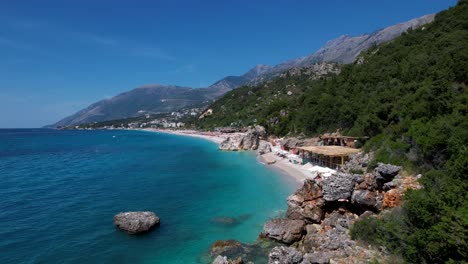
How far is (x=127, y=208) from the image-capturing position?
26.4m

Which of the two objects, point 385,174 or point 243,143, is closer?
point 385,174

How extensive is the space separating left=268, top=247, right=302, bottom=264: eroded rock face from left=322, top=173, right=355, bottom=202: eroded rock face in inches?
230

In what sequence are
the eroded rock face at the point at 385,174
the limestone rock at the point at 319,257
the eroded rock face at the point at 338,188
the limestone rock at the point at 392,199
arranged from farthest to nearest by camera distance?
1. the eroded rock face at the point at 338,188
2. the eroded rock face at the point at 385,174
3. the limestone rock at the point at 392,199
4. the limestone rock at the point at 319,257

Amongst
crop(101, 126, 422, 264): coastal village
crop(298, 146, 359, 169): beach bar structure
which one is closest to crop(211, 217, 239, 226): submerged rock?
crop(101, 126, 422, 264): coastal village

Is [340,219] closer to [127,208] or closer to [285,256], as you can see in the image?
[285,256]

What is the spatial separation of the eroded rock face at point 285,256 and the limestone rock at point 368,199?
5.74 metres

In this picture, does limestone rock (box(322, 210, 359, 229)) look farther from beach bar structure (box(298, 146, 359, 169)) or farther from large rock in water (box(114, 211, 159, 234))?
beach bar structure (box(298, 146, 359, 169))

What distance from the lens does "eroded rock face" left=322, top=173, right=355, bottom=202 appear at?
19.0 m

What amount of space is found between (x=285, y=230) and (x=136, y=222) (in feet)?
32.9

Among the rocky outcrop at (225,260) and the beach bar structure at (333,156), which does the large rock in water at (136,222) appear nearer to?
the rocky outcrop at (225,260)

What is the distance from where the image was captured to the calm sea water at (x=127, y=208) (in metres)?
18.3

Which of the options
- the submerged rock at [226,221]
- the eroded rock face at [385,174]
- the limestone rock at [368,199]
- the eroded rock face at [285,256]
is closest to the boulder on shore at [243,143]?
the submerged rock at [226,221]

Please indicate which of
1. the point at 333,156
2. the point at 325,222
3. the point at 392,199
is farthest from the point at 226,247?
the point at 333,156

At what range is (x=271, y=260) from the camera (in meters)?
14.8
